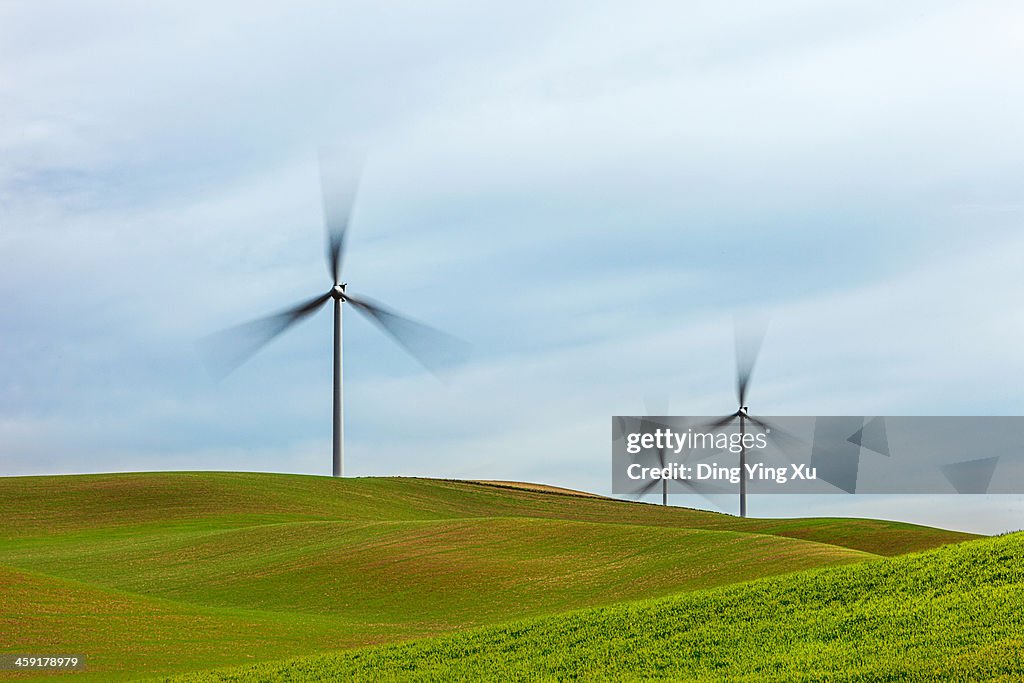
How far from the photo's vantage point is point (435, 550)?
46031 mm

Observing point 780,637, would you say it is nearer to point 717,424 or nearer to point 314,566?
point 314,566

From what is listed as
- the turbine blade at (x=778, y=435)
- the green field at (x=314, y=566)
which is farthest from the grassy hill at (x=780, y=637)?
the turbine blade at (x=778, y=435)

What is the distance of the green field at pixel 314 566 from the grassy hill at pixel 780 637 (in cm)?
26

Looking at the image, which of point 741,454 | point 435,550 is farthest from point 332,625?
point 741,454

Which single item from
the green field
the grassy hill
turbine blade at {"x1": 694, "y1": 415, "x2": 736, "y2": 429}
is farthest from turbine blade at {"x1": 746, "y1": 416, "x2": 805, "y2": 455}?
the grassy hill

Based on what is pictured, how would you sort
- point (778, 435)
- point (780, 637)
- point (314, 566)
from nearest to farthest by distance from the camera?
point (780, 637), point (314, 566), point (778, 435)

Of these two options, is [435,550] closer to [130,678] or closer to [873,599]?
[130,678]

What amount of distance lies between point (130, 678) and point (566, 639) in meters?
9.77

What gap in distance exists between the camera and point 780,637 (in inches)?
754

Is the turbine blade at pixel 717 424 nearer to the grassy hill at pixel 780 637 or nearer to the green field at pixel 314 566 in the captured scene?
the green field at pixel 314 566

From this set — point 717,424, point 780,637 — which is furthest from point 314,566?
point 717,424

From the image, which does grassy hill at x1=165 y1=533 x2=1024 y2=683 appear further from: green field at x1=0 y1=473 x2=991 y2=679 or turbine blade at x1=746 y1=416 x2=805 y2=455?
Answer: turbine blade at x1=746 y1=416 x2=805 y2=455

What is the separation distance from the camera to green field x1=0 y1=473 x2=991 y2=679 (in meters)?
27.7

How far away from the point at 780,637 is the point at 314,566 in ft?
92.3
